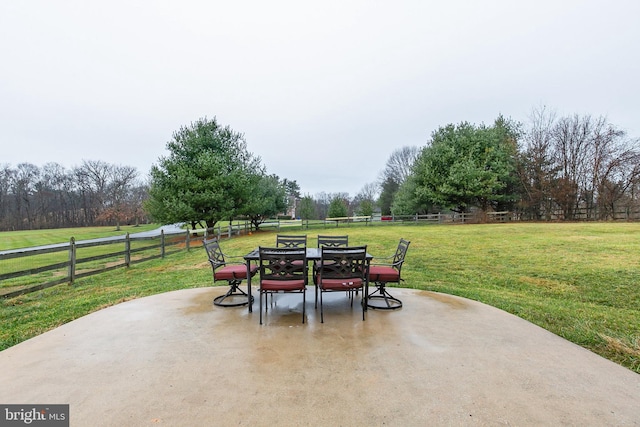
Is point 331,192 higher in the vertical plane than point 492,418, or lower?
higher

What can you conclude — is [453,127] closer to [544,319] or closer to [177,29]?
[177,29]

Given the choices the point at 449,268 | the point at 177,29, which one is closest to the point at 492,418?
the point at 449,268

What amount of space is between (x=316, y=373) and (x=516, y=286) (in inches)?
209

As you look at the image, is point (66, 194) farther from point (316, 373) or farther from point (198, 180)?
point (316, 373)

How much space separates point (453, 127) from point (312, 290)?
24.2m

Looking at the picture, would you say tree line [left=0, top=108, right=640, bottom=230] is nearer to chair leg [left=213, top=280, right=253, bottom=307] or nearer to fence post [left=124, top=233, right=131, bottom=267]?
fence post [left=124, top=233, right=131, bottom=267]

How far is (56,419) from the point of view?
→ 1707 mm

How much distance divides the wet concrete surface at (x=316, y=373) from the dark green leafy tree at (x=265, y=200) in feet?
47.8

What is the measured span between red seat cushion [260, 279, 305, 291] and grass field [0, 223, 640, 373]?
2.67 meters

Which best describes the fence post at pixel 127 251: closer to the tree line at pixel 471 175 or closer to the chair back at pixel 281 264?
the chair back at pixel 281 264

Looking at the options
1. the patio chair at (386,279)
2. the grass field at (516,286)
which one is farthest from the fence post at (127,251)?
the patio chair at (386,279)

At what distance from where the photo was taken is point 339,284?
337 cm

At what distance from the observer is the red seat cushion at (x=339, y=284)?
337cm

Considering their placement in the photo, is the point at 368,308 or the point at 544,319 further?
the point at 368,308
